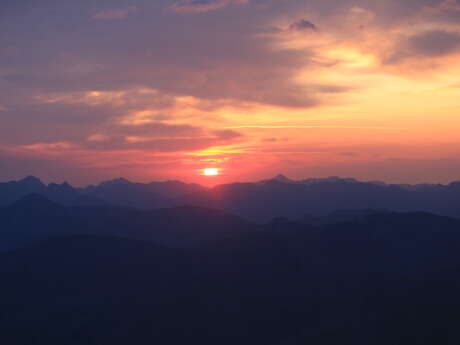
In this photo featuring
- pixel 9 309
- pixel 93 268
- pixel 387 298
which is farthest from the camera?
pixel 93 268

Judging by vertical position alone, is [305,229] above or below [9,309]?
above

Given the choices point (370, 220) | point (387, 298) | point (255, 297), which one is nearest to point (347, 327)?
point (387, 298)

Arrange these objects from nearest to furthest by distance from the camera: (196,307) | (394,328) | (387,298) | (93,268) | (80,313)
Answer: (394,328)
(387,298)
(196,307)
(80,313)
(93,268)

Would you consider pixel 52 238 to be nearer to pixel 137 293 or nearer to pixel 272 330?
pixel 137 293

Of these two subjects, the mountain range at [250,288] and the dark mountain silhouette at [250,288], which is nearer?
the mountain range at [250,288]

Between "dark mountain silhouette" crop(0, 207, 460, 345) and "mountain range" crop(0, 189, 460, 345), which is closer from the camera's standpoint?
"mountain range" crop(0, 189, 460, 345)

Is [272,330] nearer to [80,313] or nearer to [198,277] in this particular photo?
[198,277]

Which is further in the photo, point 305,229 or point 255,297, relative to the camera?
point 305,229
